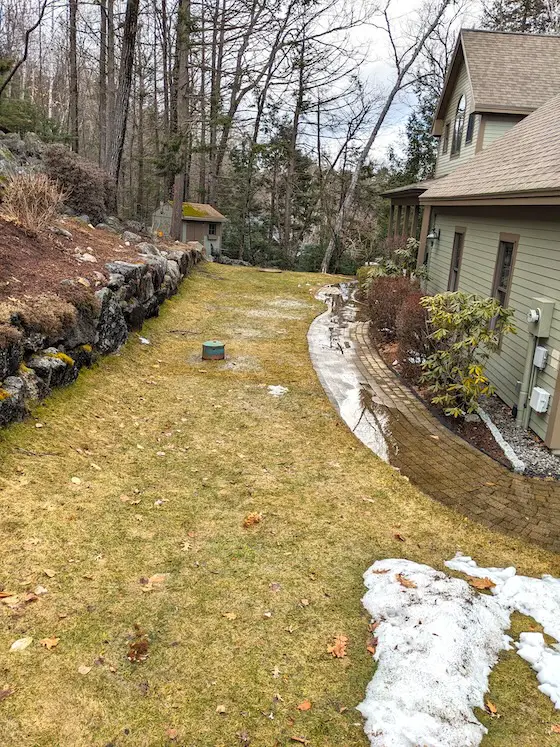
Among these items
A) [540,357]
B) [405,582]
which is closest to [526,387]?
[540,357]

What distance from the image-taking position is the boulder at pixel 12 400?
16.9ft

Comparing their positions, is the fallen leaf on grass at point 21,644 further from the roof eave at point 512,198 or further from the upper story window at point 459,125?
the upper story window at point 459,125

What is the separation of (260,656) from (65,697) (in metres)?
1.10

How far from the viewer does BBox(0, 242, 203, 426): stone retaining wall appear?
5470 mm

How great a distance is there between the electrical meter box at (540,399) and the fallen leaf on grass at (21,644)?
592 centimetres

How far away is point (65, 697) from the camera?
2.84 meters

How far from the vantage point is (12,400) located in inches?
207

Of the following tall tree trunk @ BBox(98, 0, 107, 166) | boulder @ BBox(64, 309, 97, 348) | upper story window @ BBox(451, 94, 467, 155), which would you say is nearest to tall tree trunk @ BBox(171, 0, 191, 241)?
tall tree trunk @ BBox(98, 0, 107, 166)

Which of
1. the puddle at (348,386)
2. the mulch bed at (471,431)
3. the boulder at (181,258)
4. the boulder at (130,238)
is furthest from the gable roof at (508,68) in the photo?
the boulder at (130,238)

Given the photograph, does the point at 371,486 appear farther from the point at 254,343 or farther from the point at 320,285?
the point at 320,285

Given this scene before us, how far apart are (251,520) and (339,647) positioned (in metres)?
1.51

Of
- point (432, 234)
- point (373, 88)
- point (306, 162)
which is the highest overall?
point (373, 88)

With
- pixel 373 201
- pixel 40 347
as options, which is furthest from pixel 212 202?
pixel 40 347

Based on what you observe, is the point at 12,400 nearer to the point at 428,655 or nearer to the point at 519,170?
the point at 428,655
